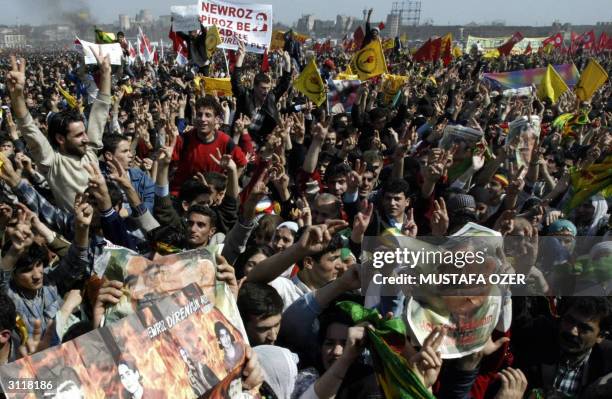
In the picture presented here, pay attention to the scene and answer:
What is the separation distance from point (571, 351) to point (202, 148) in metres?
3.24

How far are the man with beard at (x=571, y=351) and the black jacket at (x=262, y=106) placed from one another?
4.48 metres

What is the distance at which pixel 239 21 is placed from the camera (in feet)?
35.3

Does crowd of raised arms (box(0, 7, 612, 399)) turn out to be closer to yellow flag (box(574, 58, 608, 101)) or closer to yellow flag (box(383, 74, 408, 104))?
yellow flag (box(574, 58, 608, 101))

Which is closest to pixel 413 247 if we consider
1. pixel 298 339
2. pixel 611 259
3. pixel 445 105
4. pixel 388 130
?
pixel 298 339

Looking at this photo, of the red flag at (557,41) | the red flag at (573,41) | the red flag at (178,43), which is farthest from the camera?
the red flag at (557,41)

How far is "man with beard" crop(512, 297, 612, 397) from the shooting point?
8.57 ft

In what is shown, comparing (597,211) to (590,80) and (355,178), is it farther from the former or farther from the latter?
(590,80)

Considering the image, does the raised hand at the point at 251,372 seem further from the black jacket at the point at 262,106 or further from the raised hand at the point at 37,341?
the black jacket at the point at 262,106

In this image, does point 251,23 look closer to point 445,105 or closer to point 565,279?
point 445,105

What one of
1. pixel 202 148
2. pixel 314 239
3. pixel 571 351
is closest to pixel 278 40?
pixel 202 148

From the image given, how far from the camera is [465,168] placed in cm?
538

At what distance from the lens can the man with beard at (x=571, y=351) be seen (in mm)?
2611

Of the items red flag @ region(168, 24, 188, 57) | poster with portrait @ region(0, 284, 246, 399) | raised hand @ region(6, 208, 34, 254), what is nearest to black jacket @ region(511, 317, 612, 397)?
poster with portrait @ region(0, 284, 246, 399)

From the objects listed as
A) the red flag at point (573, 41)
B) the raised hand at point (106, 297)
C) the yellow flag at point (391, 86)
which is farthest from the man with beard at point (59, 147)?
the red flag at point (573, 41)
